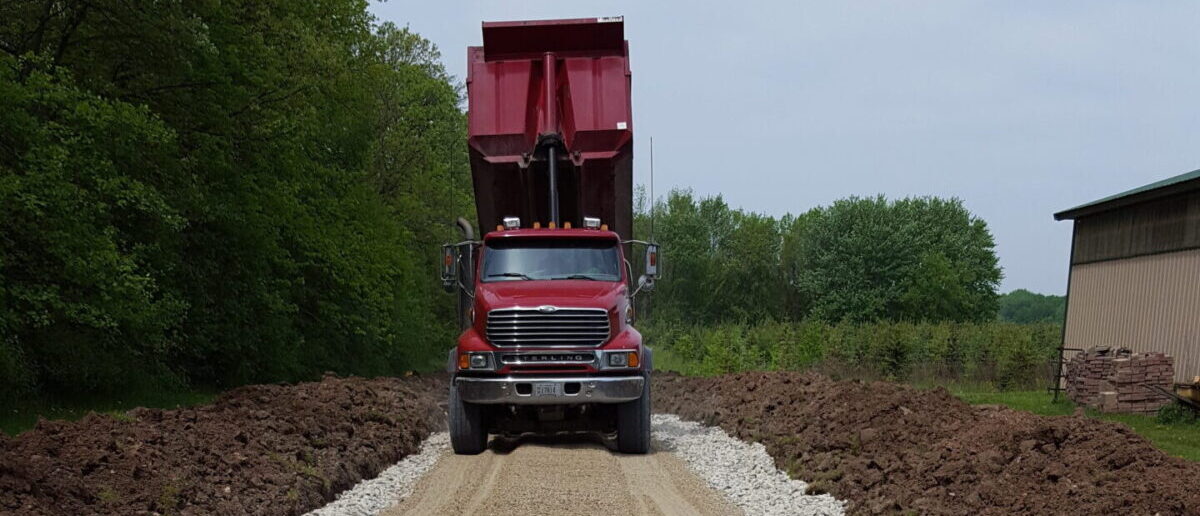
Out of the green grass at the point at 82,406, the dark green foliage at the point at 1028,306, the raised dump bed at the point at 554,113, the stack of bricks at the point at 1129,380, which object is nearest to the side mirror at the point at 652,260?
the raised dump bed at the point at 554,113

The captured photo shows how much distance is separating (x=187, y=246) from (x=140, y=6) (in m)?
6.55

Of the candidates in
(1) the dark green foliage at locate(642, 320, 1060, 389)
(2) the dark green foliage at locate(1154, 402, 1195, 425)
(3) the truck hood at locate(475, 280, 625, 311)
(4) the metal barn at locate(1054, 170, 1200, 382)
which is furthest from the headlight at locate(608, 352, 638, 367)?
(1) the dark green foliage at locate(642, 320, 1060, 389)

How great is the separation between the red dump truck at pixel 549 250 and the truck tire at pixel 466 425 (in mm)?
16

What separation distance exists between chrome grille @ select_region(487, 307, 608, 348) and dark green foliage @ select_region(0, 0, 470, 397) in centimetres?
698

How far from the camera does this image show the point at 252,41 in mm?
21438

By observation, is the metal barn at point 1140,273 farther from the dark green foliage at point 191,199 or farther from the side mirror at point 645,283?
the dark green foliage at point 191,199

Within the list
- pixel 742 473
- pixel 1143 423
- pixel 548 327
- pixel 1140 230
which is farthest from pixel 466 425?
pixel 1140 230

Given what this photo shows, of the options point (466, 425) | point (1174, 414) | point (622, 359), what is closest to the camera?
point (622, 359)

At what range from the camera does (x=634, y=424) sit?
12.0 m

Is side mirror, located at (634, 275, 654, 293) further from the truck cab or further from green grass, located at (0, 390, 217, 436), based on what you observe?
green grass, located at (0, 390, 217, 436)

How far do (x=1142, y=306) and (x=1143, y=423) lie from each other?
3.47 meters

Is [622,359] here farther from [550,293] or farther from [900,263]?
[900,263]

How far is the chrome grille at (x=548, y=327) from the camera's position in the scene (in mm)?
11547

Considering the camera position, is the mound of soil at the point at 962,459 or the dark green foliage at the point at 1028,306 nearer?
the mound of soil at the point at 962,459
